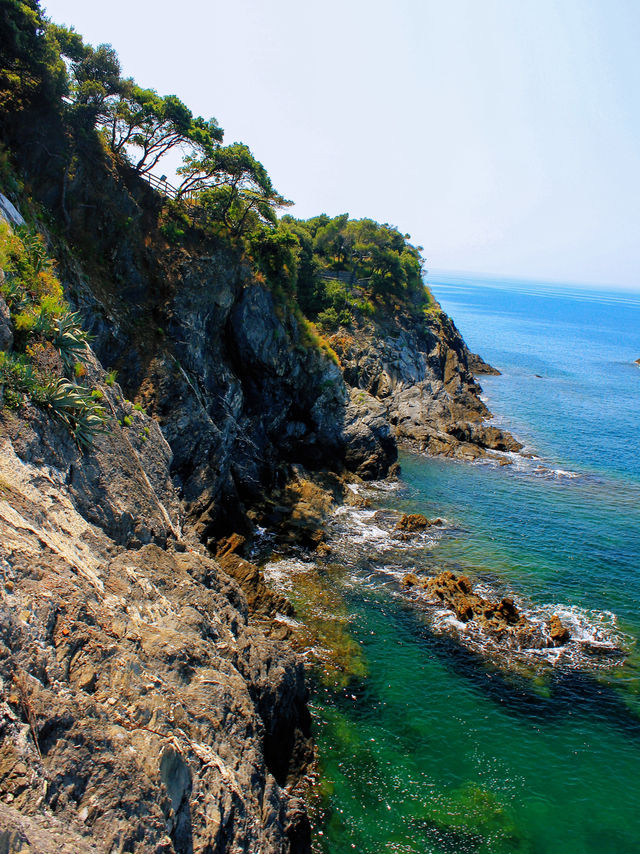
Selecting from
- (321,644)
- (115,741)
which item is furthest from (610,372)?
(115,741)

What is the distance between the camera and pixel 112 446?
1844cm

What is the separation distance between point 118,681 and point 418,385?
5949 centimetres

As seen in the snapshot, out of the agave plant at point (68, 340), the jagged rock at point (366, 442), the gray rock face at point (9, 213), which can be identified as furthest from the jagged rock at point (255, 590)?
the jagged rock at point (366, 442)

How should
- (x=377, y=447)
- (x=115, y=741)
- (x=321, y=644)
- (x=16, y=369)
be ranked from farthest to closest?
1. (x=377, y=447)
2. (x=321, y=644)
3. (x=16, y=369)
4. (x=115, y=741)

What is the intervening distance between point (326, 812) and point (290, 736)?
262cm

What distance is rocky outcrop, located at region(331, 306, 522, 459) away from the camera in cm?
5878

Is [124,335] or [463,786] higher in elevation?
[124,335]

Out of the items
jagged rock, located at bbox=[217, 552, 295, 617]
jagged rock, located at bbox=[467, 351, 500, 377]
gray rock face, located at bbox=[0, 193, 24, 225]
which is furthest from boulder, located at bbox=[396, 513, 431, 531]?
jagged rock, located at bbox=[467, 351, 500, 377]

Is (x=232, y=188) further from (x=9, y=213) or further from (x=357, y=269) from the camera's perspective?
(x=357, y=269)

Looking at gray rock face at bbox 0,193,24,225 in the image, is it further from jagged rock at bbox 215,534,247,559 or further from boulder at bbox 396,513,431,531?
boulder at bbox 396,513,431,531

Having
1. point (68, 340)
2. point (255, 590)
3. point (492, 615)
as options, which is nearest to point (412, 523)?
point (492, 615)

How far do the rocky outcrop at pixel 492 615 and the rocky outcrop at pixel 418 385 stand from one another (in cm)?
2218

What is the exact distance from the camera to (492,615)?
28.7 meters

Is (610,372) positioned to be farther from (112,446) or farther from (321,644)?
(112,446)
